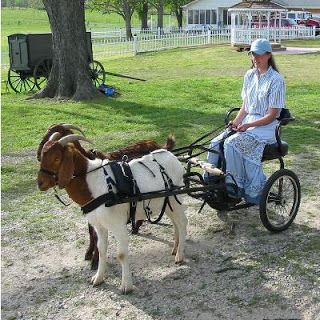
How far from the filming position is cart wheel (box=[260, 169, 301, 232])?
5.48m

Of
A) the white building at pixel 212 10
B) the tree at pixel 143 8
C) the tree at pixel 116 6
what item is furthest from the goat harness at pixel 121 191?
the white building at pixel 212 10

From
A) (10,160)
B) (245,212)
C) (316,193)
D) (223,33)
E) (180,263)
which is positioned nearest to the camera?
(180,263)

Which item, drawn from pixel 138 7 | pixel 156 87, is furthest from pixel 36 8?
pixel 156 87

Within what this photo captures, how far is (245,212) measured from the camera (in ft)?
20.4

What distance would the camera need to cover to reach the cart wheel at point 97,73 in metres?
16.6

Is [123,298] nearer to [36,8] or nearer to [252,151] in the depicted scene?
[252,151]

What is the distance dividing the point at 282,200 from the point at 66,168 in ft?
8.25

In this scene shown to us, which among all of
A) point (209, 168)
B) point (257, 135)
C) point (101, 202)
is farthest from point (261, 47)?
point (101, 202)

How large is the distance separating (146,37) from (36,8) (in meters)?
73.2

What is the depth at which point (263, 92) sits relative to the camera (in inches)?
217

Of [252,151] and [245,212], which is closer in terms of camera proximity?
[252,151]

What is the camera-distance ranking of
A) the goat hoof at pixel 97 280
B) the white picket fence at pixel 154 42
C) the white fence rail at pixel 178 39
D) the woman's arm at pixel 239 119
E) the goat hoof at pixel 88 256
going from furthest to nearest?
the white fence rail at pixel 178 39
the white picket fence at pixel 154 42
the woman's arm at pixel 239 119
the goat hoof at pixel 88 256
the goat hoof at pixel 97 280

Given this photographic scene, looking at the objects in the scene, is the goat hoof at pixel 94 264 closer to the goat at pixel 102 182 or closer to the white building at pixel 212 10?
the goat at pixel 102 182

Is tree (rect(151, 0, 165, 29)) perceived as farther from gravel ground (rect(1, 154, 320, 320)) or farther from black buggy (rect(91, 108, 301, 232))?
gravel ground (rect(1, 154, 320, 320))
